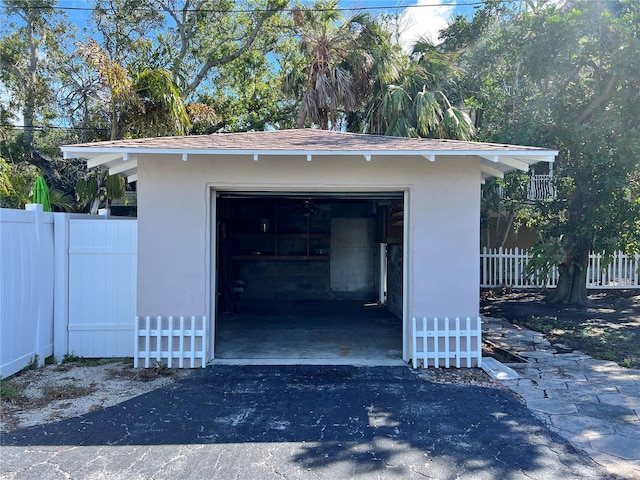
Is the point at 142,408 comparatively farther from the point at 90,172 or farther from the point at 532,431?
the point at 90,172

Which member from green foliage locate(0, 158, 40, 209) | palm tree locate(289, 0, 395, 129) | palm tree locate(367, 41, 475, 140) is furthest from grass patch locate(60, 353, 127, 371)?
palm tree locate(289, 0, 395, 129)

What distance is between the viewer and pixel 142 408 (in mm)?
4785

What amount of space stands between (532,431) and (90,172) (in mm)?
12909

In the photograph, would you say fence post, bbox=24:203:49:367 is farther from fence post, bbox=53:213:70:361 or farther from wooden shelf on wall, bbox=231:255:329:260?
wooden shelf on wall, bbox=231:255:329:260

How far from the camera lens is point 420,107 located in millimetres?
11766

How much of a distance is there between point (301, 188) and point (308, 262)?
786cm

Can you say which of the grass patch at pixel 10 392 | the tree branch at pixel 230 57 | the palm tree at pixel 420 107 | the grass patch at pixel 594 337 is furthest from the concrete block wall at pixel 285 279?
the grass patch at pixel 10 392

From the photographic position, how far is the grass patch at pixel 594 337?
22.7 feet

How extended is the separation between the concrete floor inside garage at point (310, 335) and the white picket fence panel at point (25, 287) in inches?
85.3

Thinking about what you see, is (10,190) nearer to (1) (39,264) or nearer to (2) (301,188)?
(1) (39,264)

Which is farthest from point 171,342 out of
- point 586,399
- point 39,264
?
point 586,399

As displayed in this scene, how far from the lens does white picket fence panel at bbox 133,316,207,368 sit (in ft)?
20.1

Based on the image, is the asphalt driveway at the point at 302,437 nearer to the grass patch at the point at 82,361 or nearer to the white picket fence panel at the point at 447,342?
the white picket fence panel at the point at 447,342

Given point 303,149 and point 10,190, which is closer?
point 303,149
